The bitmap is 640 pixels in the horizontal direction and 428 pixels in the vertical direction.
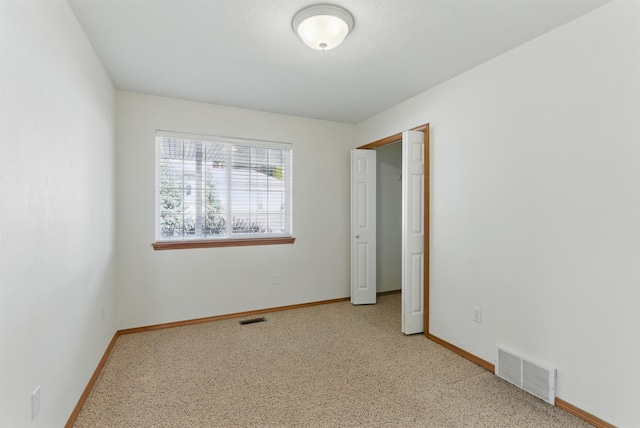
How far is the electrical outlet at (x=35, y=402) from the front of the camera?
4.42 feet

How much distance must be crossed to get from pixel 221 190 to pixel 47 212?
2135 millimetres

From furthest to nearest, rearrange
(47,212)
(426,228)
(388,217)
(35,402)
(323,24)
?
1. (388,217)
2. (426,228)
3. (323,24)
4. (47,212)
5. (35,402)

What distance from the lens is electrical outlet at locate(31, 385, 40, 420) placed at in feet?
4.42

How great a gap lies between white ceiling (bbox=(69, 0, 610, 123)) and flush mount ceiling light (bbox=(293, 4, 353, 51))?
0.05 meters

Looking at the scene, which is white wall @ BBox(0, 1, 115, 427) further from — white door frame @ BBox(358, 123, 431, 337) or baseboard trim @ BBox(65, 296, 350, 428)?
white door frame @ BBox(358, 123, 431, 337)

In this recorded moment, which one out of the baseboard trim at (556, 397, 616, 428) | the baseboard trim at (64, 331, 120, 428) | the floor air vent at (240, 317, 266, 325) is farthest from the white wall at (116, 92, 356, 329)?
the baseboard trim at (556, 397, 616, 428)

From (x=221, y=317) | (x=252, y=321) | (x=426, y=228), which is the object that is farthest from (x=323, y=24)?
(x=221, y=317)

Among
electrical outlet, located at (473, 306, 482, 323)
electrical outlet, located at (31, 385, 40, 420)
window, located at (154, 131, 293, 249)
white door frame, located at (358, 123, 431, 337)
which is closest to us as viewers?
electrical outlet, located at (31, 385, 40, 420)

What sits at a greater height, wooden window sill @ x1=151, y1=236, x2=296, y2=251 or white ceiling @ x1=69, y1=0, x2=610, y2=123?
white ceiling @ x1=69, y1=0, x2=610, y2=123

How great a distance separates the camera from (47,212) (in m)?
1.51

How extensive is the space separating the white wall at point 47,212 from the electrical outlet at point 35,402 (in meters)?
0.03

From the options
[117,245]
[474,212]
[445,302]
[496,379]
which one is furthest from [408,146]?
[117,245]

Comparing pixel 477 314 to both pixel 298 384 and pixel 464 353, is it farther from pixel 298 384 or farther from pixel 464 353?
pixel 298 384

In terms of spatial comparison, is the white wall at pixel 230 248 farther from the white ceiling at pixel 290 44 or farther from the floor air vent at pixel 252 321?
the white ceiling at pixel 290 44
